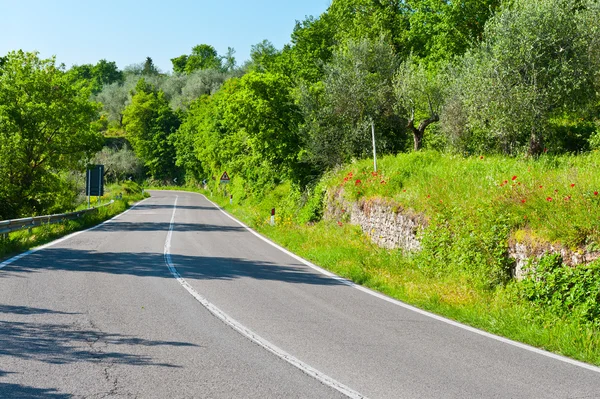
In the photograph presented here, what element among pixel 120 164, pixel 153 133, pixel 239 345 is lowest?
pixel 239 345

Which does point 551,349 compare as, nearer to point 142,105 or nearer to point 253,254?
point 253,254

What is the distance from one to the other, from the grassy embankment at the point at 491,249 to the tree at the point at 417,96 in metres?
8.32

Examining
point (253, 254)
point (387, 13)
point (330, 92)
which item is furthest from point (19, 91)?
point (387, 13)

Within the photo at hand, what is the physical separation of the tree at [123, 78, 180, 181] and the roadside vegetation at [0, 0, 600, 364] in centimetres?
5788

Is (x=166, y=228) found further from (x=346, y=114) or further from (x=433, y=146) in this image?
(x=433, y=146)

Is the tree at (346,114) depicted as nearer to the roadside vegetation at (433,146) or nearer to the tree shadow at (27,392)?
the roadside vegetation at (433,146)

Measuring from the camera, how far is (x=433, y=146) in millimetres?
26953

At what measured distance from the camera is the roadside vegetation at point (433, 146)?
8.60 meters

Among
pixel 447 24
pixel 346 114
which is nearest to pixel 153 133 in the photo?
pixel 447 24

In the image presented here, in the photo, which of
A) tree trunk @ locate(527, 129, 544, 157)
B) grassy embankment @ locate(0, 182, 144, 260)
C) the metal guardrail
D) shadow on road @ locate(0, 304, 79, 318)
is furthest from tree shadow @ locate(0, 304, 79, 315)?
tree trunk @ locate(527, 129, 544, 157)

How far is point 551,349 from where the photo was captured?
263 inches

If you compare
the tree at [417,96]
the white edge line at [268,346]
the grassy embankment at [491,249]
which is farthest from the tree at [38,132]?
the white edge line at [268,346]

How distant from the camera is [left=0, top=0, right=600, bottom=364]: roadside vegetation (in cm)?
860

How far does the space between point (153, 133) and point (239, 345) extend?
3825 inches
